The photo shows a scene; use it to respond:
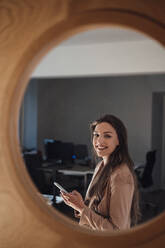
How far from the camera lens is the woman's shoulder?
1972mm

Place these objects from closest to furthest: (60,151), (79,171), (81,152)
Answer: (79,171) → (60,151) → (81,152)

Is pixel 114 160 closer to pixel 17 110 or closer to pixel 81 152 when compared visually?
pixel 17 110

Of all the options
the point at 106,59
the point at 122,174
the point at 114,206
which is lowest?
the point at 114,206

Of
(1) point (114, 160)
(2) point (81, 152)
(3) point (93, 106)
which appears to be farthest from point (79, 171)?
(1) point (114, 160)

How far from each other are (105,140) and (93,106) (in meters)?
5.92

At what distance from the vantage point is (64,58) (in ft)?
19.1

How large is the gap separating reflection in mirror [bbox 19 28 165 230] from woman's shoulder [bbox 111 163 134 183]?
3024mm

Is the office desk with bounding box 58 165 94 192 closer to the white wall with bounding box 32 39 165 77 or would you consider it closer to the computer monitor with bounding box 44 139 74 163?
the computer monitor with bounding box 44 139 74 163

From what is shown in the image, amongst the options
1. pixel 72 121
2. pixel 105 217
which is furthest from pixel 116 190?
pixel 72 121

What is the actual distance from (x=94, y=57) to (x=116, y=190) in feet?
13.1

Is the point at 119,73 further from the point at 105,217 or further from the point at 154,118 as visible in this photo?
the point at 105,217

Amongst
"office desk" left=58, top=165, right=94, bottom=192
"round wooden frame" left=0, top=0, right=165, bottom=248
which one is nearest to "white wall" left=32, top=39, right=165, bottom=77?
"office desk" left=58, top=165, right=94, bottom=192

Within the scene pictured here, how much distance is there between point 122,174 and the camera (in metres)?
1.99

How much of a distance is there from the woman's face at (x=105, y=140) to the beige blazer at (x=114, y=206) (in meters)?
0.12
